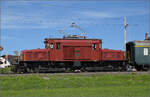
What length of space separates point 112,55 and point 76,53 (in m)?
3.85

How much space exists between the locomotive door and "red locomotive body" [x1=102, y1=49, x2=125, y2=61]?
1665 millimetres

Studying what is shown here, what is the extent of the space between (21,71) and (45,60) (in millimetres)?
2582

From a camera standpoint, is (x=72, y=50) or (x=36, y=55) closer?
(x=36, y=55)

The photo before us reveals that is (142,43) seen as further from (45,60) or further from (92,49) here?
(45,60)

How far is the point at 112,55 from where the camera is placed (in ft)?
85.8

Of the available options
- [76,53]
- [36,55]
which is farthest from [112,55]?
[36,55]

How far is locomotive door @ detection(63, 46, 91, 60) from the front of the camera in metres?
25.4

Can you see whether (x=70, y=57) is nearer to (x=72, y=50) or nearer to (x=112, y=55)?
(x=72, y=50)

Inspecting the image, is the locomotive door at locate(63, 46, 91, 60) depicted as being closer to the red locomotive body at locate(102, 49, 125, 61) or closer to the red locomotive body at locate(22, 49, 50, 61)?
Result: the red locomotive body at locate(102, 49, 125, 61)

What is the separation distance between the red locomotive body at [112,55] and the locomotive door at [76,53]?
1665 millimetres

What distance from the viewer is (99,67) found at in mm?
25578

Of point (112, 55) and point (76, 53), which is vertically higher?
point (76, 53)

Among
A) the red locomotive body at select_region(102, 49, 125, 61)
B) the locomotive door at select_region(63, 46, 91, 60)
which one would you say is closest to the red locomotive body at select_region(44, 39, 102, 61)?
the locomotive door at select_region(63, 46, 91, 60)

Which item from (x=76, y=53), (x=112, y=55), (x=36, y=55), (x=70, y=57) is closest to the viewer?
(x=36, y=55)
